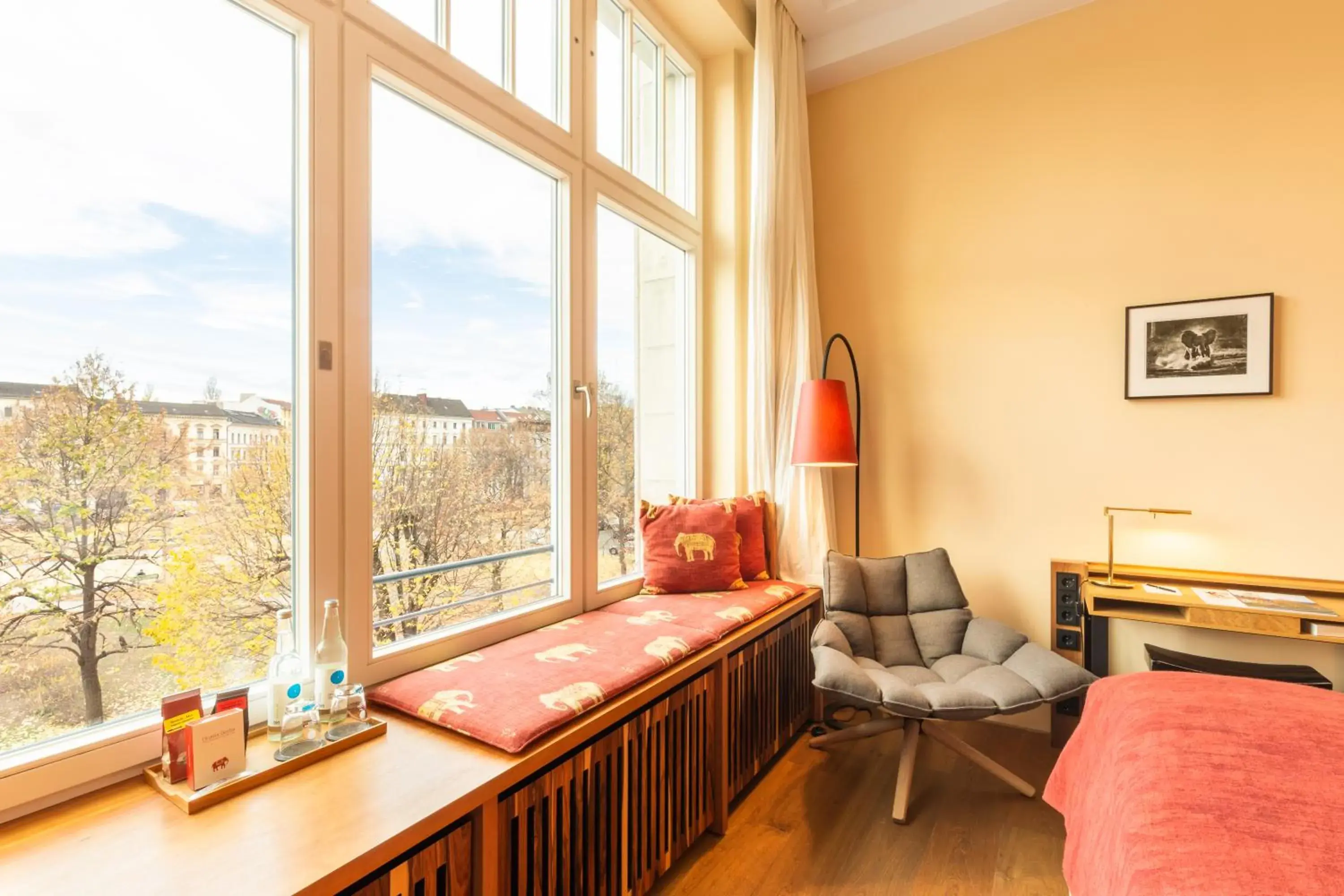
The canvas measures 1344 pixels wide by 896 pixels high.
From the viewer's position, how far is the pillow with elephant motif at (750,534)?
2.76 m

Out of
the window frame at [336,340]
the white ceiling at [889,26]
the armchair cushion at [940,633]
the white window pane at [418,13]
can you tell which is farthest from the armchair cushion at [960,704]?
the white ceiling at [889,26]

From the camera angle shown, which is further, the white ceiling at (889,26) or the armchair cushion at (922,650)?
the white ceiling at (889,26)

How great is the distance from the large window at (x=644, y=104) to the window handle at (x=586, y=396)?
96cm

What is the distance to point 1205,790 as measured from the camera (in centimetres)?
108

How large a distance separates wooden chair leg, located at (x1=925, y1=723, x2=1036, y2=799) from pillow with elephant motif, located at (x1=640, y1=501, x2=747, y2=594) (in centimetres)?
91

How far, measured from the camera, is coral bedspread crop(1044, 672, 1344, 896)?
0.90 meters

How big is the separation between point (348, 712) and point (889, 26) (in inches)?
135

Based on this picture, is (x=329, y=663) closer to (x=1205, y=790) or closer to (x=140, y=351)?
(x=140, y=351)

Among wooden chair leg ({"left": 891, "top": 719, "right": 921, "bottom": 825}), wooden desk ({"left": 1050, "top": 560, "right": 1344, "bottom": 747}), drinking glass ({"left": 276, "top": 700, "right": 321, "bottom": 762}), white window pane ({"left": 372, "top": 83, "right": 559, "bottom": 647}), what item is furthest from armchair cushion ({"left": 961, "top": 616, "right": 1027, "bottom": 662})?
drinking glass ({"left": 276, "top": 700, "right": 321, "bottom": 762})

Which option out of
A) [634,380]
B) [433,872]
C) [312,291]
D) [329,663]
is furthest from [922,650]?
[312,291]

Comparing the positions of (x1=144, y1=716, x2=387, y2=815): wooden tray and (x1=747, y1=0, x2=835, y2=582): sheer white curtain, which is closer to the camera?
(x1=144, y1=716, x2=387, y2=815): wooden tray

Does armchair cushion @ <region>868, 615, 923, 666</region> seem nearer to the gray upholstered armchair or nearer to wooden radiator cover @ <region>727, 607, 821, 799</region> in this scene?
the gray upholstered armchair

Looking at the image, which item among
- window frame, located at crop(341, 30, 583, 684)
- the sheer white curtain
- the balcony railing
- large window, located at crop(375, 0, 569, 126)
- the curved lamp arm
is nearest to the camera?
window frame, located at crop(341, 30, 583, 684)

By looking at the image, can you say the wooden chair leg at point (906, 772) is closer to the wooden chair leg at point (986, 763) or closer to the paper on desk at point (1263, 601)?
the wooden chair leg at point (986, 763)
